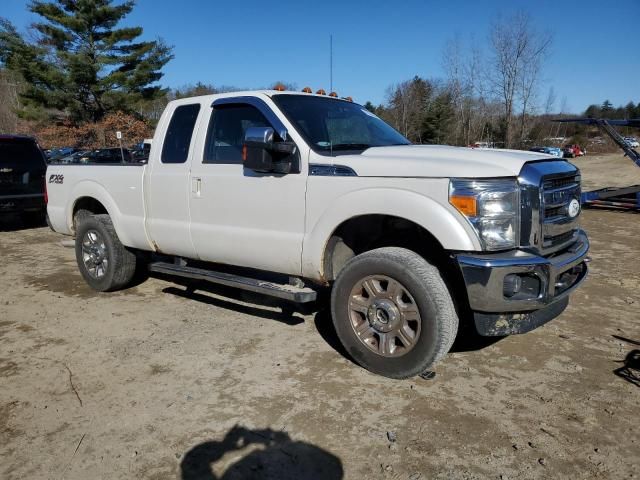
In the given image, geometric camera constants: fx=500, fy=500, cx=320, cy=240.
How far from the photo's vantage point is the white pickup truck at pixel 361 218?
3.24 m

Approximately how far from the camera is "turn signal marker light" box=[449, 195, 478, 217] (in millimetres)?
3172

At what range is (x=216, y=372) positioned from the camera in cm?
376

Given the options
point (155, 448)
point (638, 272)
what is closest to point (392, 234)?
point (155, 448)

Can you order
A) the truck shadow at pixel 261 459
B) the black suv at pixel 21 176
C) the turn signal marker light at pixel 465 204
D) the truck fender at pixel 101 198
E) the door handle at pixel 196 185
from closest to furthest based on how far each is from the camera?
1. the truck shadow at pixel 261 459
2. the turn signal marker light at pixel 465 204
3. the door handle at pixel 196 185
4. the truck fender at pixel 101 198
5. the black suv at pixel 21 176

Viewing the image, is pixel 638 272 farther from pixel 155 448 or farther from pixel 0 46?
pixel 0 46

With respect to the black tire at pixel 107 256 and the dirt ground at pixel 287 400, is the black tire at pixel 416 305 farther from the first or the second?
the black tire at pixel 107 256

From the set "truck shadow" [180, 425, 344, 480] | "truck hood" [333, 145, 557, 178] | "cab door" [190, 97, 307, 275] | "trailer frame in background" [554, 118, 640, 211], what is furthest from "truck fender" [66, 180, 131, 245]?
"trailer frame in background" [554, 118, 640, 211]

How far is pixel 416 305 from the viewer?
3.44m

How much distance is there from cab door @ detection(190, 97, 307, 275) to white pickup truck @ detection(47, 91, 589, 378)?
13 mm

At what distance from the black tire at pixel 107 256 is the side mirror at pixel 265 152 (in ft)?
7.94

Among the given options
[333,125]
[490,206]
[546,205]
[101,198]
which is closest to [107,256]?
[101,198]

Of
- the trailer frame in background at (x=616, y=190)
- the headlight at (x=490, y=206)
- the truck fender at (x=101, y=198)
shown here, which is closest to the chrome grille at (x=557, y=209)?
the headlight at (x=490, y=206)

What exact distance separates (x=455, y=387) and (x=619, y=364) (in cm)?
138

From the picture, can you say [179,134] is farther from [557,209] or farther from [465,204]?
[557,209]
